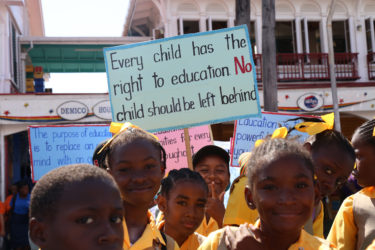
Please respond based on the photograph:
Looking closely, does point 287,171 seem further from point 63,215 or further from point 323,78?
point 323,78

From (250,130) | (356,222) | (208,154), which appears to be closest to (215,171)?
(208,154)

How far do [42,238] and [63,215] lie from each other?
0.13 meters

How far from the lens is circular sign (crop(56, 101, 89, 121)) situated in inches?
536

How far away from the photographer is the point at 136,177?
2.57 meters

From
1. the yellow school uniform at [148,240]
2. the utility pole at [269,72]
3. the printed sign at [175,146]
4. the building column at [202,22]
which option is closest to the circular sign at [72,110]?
the building column at [202,22]

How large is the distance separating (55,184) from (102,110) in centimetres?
1219

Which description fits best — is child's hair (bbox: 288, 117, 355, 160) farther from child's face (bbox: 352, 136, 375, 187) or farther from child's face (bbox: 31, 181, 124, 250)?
child's face (bbox: 31, 181, 124, 250)

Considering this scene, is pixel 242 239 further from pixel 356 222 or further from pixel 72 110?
pixel 72 110

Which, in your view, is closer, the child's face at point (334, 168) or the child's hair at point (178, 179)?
the child's face at point (334, 168)

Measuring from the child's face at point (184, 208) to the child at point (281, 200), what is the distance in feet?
3.07

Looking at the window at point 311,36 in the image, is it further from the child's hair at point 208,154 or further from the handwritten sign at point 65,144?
the child's hair at point 208,154

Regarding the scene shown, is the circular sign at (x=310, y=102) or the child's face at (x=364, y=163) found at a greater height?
the circular sign at (x=310, y=102)

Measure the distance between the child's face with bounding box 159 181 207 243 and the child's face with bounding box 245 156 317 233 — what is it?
1.02 metres

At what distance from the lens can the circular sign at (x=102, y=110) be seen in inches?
539
